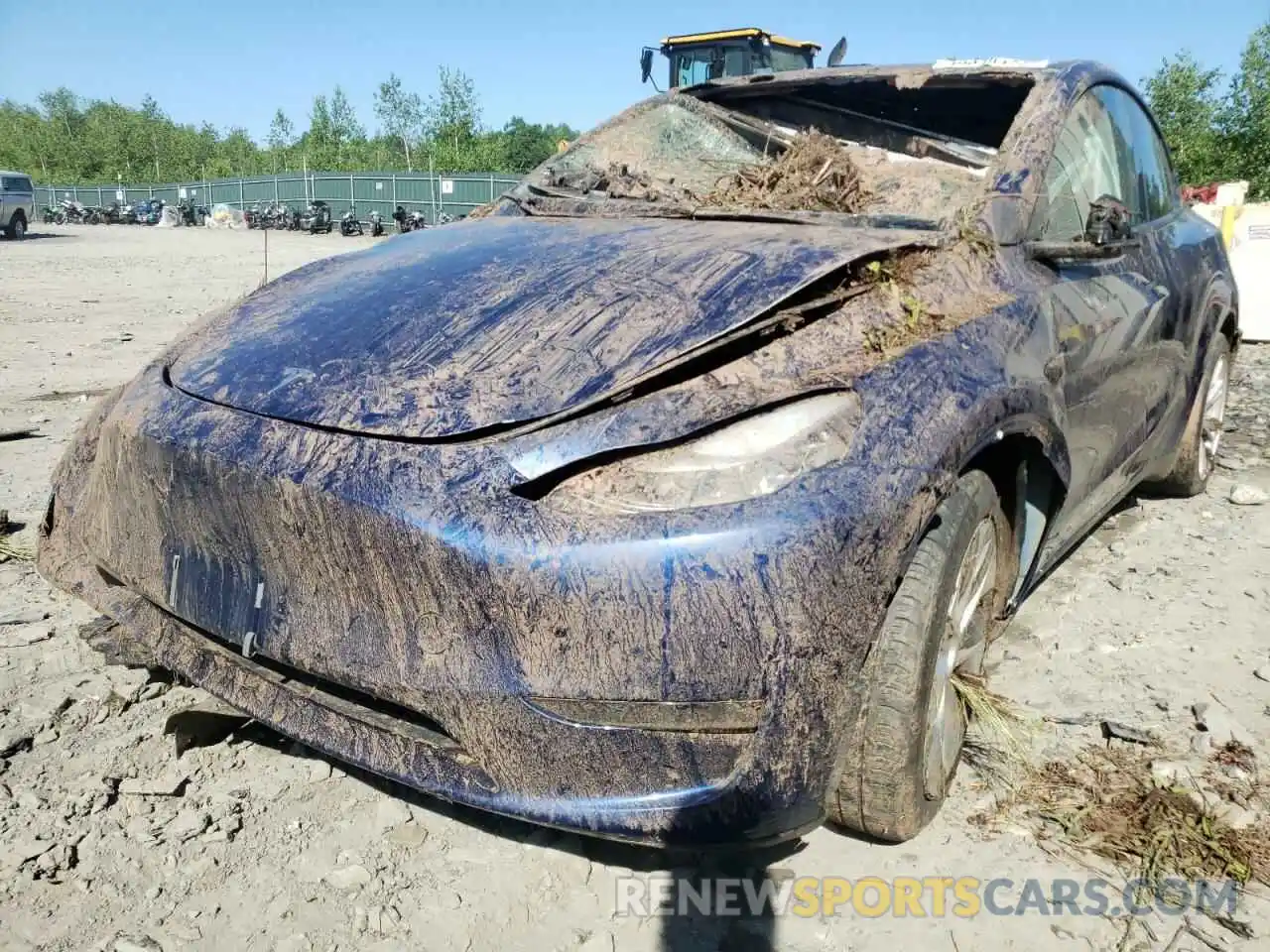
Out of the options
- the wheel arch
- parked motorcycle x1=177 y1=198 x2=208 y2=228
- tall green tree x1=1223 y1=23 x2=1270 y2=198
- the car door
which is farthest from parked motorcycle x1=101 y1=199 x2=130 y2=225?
the wheel arch

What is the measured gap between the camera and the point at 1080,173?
2.93 meters

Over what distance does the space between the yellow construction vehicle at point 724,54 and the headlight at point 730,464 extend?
571 inches

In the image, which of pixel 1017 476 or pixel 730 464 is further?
pixel 1017 476

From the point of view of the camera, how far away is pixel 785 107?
347cm

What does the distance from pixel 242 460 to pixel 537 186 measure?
189 centimetres

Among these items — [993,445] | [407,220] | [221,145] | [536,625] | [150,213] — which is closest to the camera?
[536,625]

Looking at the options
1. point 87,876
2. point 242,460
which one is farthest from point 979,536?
point 87,876

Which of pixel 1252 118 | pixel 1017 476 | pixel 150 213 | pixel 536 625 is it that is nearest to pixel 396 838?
pixel 536 625

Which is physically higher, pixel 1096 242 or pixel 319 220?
pixel 319 220

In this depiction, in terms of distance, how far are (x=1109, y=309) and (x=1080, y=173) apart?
48 cm


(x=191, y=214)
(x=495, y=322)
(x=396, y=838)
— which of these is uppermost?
(x=191, y=214)

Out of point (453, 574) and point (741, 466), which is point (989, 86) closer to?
point (741, 466)

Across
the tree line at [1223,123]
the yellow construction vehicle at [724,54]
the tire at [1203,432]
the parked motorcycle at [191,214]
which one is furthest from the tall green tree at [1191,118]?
the parked motorcycle at [191,214]

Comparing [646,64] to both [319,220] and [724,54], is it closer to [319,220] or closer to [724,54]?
[724,54]
